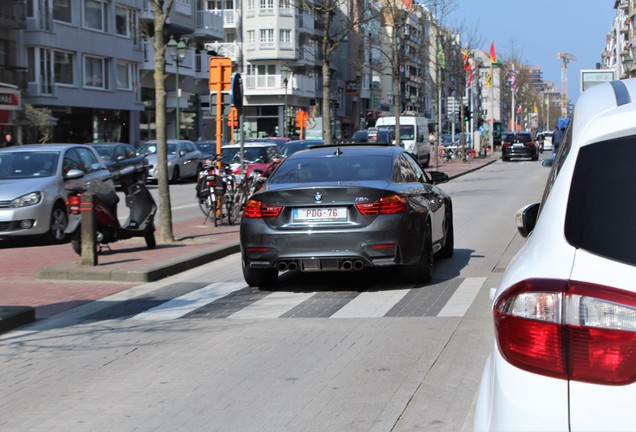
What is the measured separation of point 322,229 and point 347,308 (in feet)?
3.12

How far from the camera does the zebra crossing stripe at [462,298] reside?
29.0 ft

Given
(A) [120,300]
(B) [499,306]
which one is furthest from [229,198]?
(B) [499,306]

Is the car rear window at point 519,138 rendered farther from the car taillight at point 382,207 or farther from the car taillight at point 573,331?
the car taillight at point 573,331

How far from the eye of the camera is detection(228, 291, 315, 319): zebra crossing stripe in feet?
29.8

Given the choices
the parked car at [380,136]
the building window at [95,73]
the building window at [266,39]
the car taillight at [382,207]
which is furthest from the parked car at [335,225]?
the building window at [266,39]

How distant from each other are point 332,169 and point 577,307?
8.26 meters

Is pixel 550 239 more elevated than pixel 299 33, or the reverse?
pixel 299 33

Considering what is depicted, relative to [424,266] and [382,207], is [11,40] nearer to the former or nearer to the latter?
[424,266]

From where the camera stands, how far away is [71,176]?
573 inches

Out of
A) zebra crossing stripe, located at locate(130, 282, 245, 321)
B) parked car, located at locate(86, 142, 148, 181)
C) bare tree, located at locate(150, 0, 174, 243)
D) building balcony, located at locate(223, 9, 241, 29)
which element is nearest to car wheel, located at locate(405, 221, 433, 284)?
zebra crossing stripe, located at locate(130, 282, 245, 321)

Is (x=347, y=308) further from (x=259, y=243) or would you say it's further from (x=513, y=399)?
(x=513, y=399)

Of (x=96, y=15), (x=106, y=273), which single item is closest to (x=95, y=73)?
(x=96, y=15)

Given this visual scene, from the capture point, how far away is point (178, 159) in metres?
37.1

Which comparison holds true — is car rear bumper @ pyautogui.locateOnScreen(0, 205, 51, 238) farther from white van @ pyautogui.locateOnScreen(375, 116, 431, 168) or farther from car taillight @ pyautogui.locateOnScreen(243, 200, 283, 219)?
white van @ pyautogui.locateOnScreen(375, 116, 431, 168)
